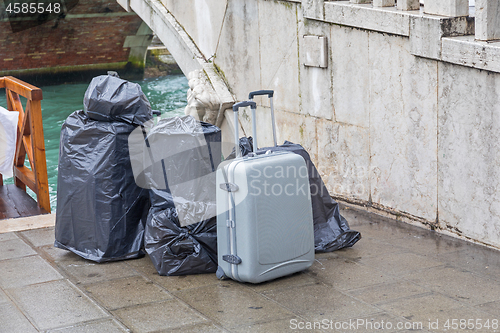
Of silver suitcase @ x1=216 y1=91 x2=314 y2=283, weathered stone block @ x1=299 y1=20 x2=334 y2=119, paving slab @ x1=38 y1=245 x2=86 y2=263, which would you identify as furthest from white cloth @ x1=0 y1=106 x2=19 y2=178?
silver suitcase @ x1=216 y1=91 x2=314 y2=283

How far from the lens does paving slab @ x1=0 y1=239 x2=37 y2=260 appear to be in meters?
4.48

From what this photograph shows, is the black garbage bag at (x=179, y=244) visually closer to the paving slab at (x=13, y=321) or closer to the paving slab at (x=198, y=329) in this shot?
the paving slab at (x=198, y=329)

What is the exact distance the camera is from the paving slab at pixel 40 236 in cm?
477

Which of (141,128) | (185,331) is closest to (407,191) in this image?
(141,128)

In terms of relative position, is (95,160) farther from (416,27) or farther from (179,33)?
(179,33)

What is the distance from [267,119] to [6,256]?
3.32m

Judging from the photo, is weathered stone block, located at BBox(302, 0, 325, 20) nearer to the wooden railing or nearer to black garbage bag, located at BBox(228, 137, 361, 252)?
black garbage bag, located at BBox(228, 137, 361, 252)

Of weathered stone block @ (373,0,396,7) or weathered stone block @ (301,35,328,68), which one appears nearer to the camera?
weathered stone block @ (373,0,396,7)

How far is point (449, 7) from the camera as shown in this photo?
15.1 feet

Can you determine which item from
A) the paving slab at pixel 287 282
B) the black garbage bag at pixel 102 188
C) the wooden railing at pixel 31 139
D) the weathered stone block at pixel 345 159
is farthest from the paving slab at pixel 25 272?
the weathered stone block at pixel 345 159

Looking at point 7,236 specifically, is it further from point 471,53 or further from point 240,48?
point 471,53

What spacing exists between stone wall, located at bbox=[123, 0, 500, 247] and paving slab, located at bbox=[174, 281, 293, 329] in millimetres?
1789

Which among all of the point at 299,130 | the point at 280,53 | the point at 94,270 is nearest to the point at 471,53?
the point at 299,130

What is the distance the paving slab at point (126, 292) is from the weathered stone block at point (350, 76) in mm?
2444
